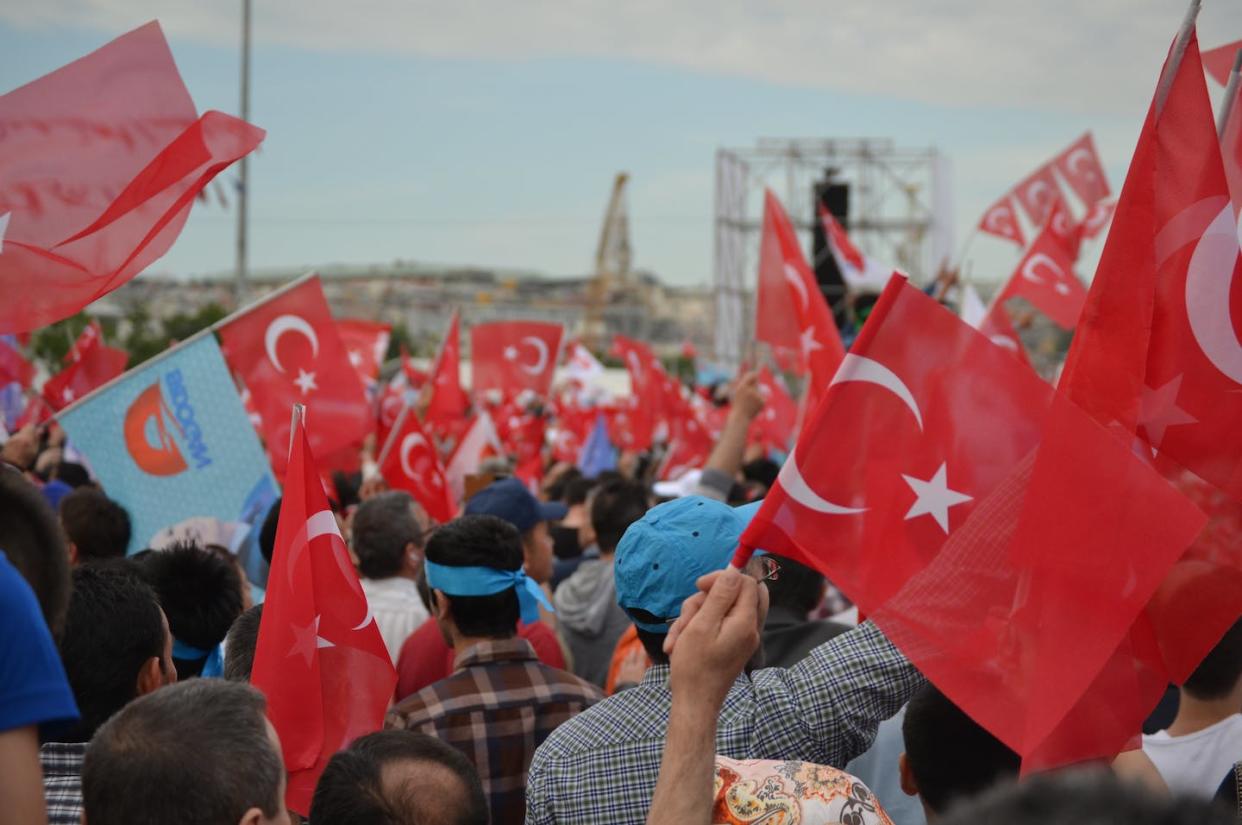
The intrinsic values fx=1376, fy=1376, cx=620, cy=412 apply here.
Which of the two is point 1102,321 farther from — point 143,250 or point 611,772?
point 143,250

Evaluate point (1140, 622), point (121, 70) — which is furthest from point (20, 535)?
point (121, 70)

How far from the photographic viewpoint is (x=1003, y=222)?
1238 cm

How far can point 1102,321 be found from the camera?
287 cm

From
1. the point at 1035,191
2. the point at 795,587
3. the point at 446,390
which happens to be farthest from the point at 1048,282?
the point at 795,587

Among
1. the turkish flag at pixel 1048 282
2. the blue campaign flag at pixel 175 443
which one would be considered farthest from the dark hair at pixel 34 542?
the turkish flag at pixel 1048 282

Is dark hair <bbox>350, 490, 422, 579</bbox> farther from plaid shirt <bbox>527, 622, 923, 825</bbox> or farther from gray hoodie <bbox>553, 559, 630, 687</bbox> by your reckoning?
plaid shirt <bbox>527, 622, 923, 825</bbox>

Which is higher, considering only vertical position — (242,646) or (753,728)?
(753,728)

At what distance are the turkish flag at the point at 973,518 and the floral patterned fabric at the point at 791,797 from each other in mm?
384

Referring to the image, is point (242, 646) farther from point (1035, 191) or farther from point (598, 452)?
point (1035, 191)

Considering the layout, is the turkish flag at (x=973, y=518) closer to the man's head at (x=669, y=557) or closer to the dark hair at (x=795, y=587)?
the man's head at (x=669, y=557)

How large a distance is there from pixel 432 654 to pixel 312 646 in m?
1.40

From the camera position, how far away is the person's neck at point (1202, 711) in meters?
3.09

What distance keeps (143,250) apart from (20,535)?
1965 millimetres

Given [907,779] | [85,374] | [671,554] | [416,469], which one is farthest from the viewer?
[85,374]
